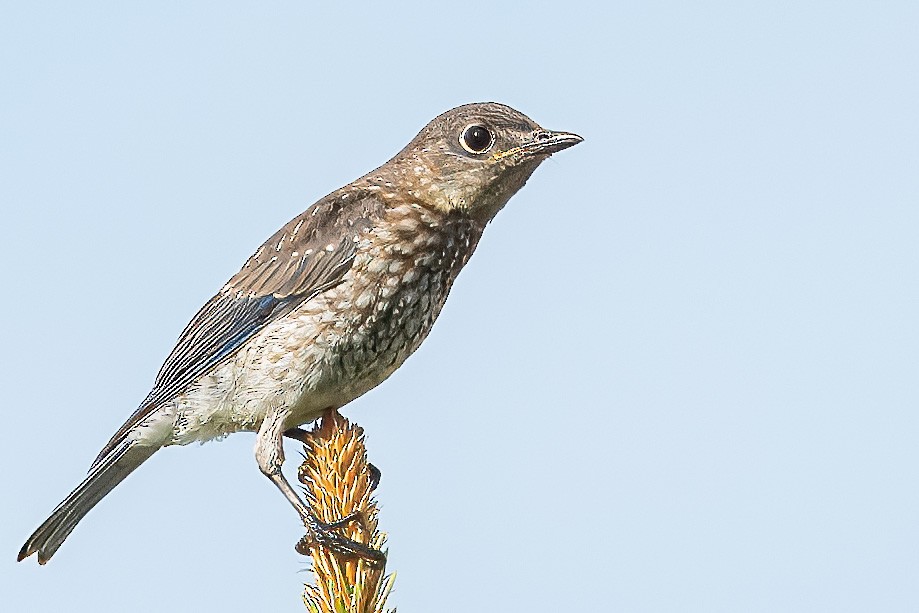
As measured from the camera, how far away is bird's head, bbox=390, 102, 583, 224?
6520 mm

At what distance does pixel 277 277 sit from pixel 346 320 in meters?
0.68

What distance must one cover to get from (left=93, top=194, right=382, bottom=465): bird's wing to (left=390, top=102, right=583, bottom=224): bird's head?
1.19ft

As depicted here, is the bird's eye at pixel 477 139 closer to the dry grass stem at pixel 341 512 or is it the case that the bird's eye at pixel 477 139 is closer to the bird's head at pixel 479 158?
the bird's head at pixel 479 158

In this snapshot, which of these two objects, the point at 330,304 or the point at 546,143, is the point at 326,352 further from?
the point at 546,143

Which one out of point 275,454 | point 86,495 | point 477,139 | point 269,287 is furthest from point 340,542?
point 477,139

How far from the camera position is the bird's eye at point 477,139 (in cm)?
661

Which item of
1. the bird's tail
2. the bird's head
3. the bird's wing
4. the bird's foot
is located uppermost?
the bird's head

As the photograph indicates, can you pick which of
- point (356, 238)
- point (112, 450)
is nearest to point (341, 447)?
point (356, 238)

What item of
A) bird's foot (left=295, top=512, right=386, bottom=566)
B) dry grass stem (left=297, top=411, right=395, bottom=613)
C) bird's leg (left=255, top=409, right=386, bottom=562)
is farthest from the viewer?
bird's leg (left=255, top=409, right=386, bottom=562)

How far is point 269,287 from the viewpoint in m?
6.57

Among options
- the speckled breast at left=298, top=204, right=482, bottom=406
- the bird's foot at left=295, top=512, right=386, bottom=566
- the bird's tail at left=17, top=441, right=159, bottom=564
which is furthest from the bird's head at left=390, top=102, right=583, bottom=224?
the bird's foot at left=295, top=512, right=386, bottom=566

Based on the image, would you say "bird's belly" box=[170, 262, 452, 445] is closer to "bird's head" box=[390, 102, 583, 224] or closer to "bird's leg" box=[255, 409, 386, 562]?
"bird's leg" box=[255, 409, 386, 562]

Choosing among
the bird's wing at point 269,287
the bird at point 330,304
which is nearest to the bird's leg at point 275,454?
the bird at point 330,304

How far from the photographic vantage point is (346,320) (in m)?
6.10
